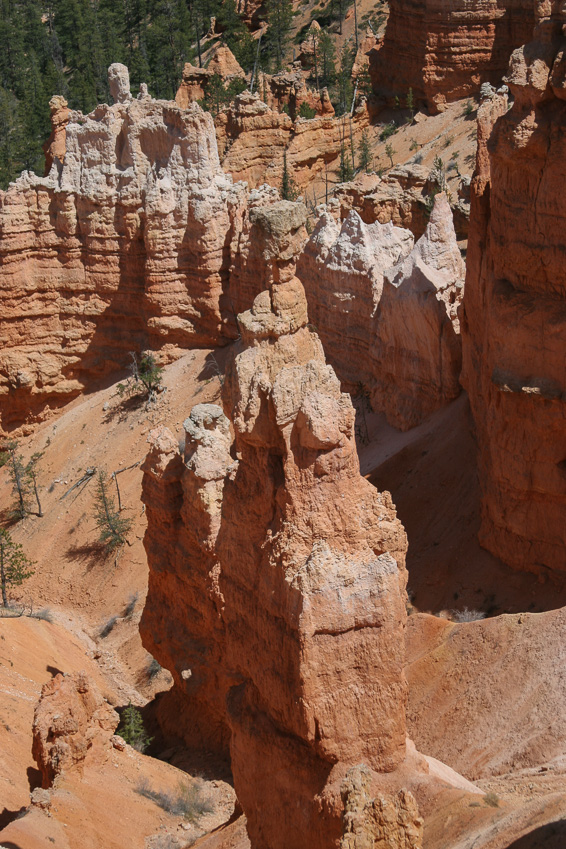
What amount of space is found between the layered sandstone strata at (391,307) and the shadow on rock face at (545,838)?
13724mm

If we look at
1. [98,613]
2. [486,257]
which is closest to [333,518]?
[486,257]

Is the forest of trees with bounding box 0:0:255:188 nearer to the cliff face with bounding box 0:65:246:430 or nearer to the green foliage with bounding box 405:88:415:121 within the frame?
the green foliage with bounding box 405:88:415:121

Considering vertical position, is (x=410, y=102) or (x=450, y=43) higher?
(x=450, y=43)

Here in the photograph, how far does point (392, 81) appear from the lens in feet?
171

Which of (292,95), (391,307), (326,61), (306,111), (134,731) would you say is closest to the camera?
(134,731)

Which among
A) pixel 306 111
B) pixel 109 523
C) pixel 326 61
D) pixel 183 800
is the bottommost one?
pixel 109 523

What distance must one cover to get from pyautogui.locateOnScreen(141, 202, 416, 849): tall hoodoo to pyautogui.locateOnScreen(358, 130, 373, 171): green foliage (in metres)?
36.9

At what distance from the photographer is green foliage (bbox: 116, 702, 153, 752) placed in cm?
2005

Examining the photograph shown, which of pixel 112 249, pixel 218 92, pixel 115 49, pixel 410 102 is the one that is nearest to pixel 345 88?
pixel 410 102

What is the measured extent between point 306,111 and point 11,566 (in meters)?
29.8

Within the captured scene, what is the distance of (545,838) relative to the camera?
35.9ft

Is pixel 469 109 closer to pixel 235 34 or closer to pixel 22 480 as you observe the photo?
pixel 235 34

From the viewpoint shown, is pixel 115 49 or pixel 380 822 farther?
pixel 115 49

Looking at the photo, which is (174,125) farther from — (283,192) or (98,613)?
(283,192)
